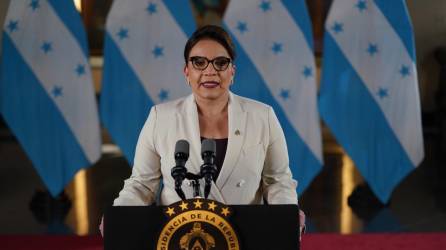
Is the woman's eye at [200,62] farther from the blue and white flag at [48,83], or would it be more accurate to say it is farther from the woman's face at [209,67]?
the blue and white flag at [48,83]

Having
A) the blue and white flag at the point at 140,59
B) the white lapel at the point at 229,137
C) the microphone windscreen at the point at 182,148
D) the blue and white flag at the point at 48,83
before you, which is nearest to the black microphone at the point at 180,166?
the microphone windscreen at the point at 182,148

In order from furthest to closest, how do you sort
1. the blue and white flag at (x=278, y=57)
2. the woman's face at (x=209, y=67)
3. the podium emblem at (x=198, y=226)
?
the blue and white flag at (x=278, y=57) < the woman's face at (x=209, y=67) < the podium emblem at (x=198, y=226)

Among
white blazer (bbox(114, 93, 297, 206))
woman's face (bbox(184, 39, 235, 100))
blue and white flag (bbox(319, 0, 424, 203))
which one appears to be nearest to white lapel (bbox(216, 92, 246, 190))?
white blazer (bbox(114, 93, 297, 206))

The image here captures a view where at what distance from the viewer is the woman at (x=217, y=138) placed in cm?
154

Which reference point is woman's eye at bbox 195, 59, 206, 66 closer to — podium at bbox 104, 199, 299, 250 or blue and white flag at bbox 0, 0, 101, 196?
podium at bbox 104, 199, 299, 250

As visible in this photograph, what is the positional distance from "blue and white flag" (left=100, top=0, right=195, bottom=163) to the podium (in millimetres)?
2742

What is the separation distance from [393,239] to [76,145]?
2.17 meters

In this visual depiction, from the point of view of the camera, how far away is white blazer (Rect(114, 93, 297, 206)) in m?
1.59

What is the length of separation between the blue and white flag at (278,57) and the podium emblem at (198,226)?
9.15 ft

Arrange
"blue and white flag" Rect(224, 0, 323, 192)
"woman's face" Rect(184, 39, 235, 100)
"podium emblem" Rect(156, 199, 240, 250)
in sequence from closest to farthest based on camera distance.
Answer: "podium emblem" Rect(156, 199, 240, 250) < "woman's face" Rect(184, 39, 235, 100) < "blue and white flag" Rect(224, 0, 323, 192)

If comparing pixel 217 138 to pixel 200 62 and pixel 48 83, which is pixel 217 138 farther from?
pixel 48 83

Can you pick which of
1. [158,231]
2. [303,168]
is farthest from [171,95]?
[158,231]

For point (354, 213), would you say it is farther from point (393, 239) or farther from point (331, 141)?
point (331, 141)

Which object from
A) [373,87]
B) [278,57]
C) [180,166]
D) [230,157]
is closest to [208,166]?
[180,166]
